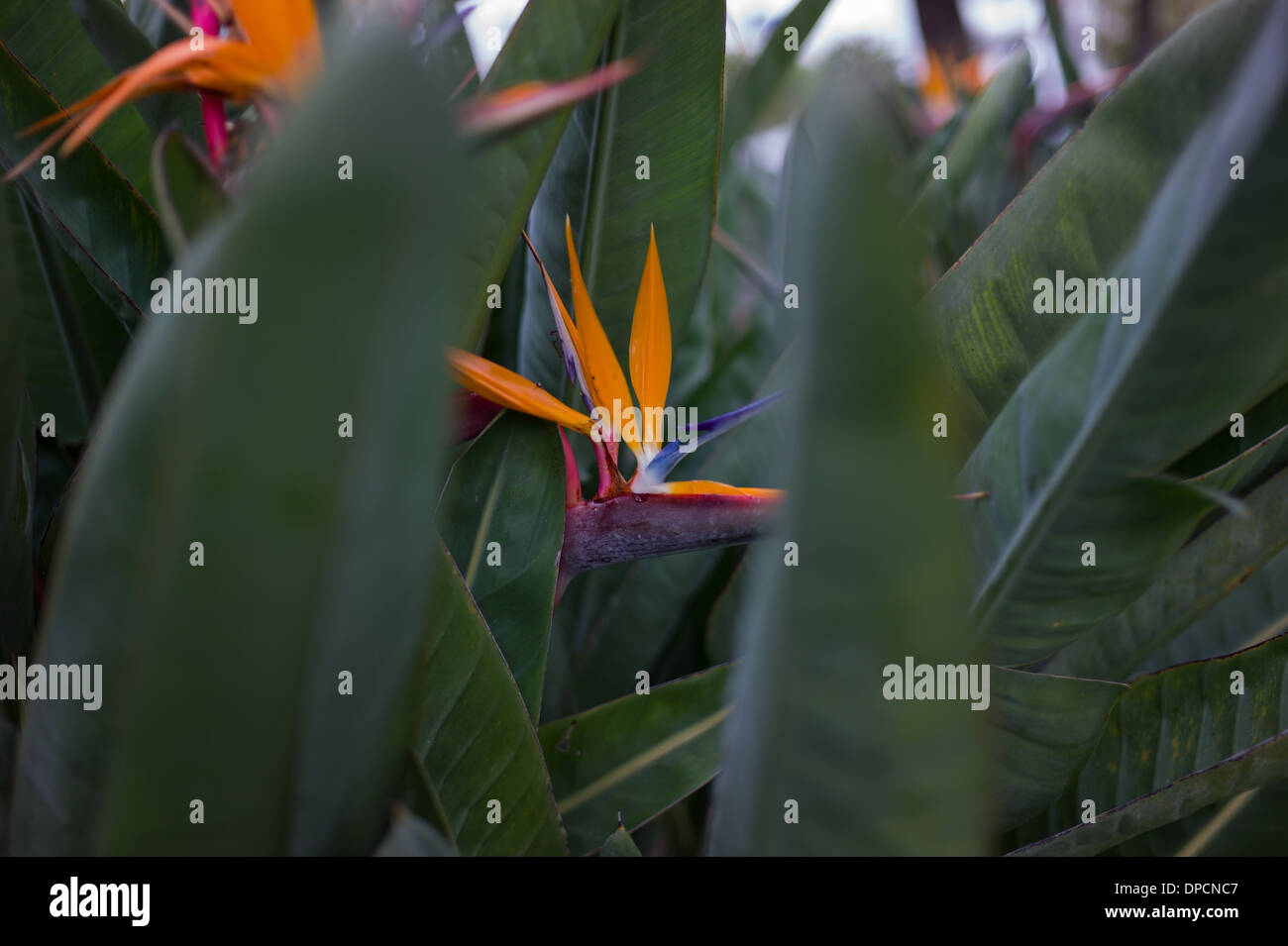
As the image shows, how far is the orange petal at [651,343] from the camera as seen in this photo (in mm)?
443

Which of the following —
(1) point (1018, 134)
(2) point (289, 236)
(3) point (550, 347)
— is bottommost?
(2) point (289, 236)

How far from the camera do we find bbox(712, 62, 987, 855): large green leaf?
19cm

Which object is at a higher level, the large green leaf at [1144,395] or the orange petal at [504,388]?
the orange petal at [504,388]

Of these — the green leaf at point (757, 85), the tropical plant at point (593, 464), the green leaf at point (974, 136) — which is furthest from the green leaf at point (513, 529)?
the green leaf at point (974, 136)

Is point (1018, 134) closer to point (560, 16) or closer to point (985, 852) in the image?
point (560, 16)

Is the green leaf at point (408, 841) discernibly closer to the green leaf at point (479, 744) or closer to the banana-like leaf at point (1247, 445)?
the green leaf at point (479, 744)

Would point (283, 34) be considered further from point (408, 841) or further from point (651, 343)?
point (408, 841)

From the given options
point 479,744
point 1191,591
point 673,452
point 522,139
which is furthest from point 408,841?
point 1191,591

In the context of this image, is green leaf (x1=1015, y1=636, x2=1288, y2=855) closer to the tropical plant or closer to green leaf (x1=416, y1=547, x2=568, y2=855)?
the tropical plant

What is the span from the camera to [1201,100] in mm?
370

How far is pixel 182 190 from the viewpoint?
302mm

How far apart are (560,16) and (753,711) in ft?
1.20
